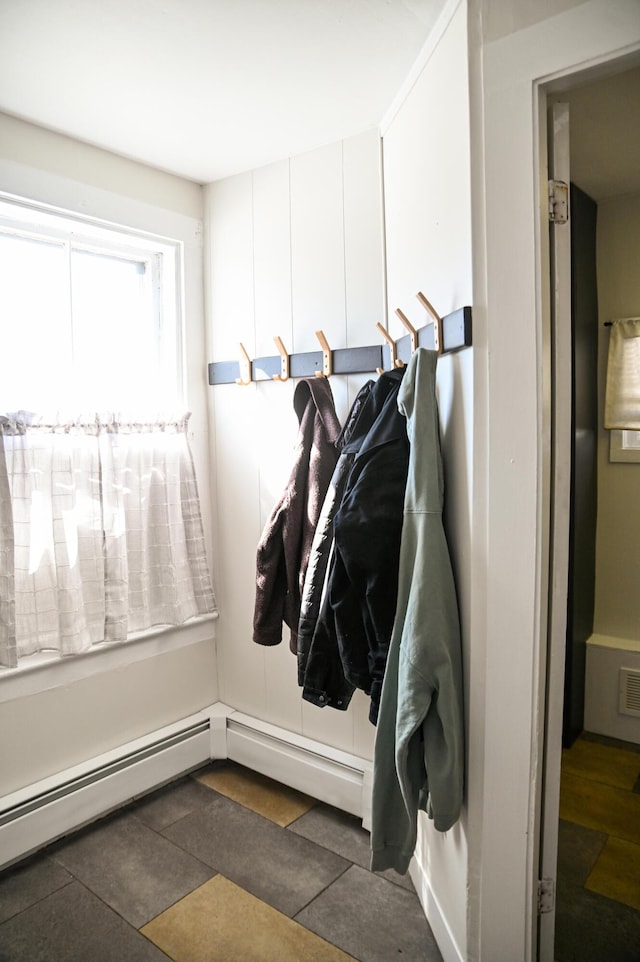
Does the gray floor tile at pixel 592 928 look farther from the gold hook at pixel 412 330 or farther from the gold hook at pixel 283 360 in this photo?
the gold hook at pixel 283 360

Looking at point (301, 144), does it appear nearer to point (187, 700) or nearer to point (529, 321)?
point (529, 321)

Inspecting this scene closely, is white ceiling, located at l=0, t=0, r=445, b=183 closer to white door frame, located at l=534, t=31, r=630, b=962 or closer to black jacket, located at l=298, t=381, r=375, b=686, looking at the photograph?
white door frame, located at l=534, t=31, r=630, b=962

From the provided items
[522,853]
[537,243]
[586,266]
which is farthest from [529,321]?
[586,266]

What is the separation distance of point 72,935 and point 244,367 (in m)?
1.86

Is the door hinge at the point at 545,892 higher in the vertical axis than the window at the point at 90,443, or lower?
lower

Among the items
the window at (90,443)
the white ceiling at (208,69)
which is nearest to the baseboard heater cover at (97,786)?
the window at (90,443)

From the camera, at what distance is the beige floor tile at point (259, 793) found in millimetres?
2316

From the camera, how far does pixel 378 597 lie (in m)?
1.60

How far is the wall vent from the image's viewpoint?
9.34 ft

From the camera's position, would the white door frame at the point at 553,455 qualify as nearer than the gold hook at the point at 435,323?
Yes

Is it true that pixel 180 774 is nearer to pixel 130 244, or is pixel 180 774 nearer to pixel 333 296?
pixel 333 296

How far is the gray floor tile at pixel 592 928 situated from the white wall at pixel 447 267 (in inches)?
14.0

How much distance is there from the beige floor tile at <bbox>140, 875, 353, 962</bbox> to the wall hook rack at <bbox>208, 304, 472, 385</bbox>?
5.20 feet

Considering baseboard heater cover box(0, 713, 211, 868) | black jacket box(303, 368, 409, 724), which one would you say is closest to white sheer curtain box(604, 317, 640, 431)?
black jacket box(303, 368, 409, 724)
